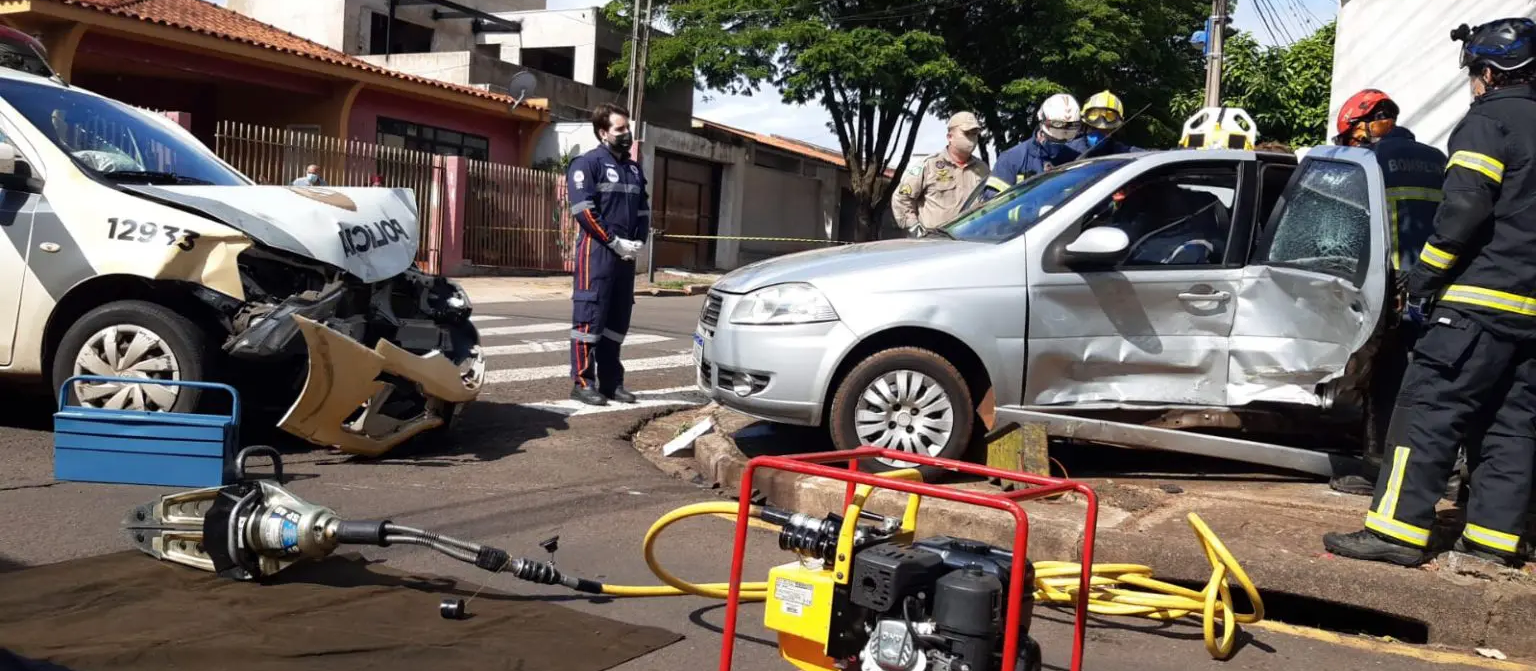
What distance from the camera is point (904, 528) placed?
3160 mm

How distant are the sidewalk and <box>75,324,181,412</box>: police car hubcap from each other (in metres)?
9.93

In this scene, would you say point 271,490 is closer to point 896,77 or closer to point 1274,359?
point 1274,359

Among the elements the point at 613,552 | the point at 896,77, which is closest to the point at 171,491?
the point at 613,552

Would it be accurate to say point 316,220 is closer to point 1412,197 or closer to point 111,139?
point 111,139

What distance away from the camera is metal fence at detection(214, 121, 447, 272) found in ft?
59.0

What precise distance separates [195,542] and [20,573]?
21.1 inches

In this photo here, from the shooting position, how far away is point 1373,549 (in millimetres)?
4484

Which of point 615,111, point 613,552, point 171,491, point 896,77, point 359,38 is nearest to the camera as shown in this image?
point 613,552

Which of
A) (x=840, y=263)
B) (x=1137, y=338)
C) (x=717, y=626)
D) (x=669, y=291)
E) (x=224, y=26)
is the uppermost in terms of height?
(x=224, y=26)

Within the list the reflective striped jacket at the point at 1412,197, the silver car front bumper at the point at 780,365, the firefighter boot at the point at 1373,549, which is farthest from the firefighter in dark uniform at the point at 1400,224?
the silver car front bumper at the point at 780,365

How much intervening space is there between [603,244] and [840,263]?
236 centimetres

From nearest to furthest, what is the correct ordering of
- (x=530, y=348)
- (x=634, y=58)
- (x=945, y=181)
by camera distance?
(x=945, y=181) < (x=530, y=348) < (x=634, y=58)

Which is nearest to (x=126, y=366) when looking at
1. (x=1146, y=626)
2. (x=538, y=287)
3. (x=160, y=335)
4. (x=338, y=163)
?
(x=160, y=335)

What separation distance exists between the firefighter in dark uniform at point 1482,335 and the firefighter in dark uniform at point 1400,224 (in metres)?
0.87
